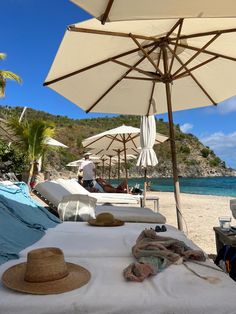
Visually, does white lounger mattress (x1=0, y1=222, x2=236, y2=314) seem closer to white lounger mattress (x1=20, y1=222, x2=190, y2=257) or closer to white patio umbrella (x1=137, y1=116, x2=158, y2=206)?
white lounger mattress (x1=20, y1=222, x2=190, y2=257)

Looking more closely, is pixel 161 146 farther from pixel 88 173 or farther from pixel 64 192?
pixel 64 192

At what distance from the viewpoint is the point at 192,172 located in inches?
2931

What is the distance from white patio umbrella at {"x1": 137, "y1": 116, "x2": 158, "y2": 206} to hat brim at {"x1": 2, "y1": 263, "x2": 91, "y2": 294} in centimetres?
345

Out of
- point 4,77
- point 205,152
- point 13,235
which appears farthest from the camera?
point 205,152

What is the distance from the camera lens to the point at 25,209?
12.9ft

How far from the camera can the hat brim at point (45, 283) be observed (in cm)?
175

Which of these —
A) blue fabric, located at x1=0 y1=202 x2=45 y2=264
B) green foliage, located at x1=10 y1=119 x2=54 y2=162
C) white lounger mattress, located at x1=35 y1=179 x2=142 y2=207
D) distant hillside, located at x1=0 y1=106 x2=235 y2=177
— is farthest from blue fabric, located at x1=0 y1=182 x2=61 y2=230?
distant hillside, located at x1=0 y1=106 x2=235 y2=177

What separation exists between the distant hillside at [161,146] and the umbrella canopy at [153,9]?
5639cm

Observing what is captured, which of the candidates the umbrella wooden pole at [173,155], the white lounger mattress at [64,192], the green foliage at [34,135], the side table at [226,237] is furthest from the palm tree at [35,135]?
the side table at [226,237]

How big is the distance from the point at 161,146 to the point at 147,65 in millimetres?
62761

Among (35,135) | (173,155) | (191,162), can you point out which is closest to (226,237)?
(173,155)

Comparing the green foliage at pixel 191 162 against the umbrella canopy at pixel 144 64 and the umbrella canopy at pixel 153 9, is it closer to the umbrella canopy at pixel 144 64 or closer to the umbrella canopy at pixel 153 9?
the umbrella canopy at pixel 144 64

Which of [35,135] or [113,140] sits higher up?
[35,135]

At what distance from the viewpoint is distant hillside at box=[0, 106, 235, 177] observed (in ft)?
211
